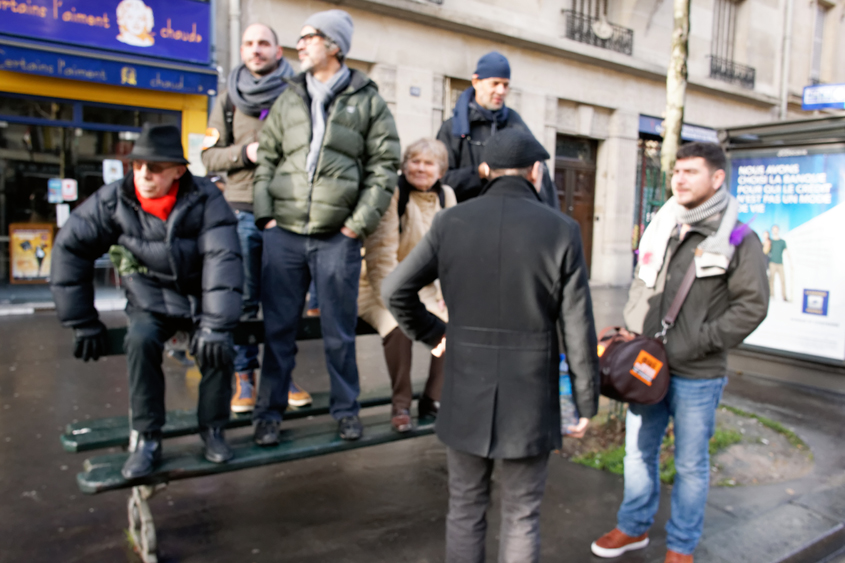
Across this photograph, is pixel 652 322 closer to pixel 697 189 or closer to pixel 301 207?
pixel 697 189

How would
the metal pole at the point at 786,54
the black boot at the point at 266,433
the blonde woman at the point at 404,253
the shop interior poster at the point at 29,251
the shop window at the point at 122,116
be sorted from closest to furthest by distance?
the black boot at the point at 266,433 → the blonde woman at the point at 404,253 → the shop window at the point at 122,116 → the shop interior poster at the point at 29,251 → the metal pole at the point at 786,54

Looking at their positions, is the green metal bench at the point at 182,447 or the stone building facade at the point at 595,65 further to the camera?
the stone building facade at the point at 595,65

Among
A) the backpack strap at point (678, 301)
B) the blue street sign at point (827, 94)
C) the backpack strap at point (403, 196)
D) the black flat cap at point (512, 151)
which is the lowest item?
the backpack strap at point (678, 301)

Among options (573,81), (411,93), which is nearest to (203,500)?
(411,93)

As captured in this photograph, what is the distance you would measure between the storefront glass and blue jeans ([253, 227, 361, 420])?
323 inches

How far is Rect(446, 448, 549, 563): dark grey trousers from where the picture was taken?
2.50 metres

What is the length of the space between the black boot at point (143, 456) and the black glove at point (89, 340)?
45 cm

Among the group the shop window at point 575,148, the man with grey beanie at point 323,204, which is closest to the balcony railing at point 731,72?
the shop window at point 575,148

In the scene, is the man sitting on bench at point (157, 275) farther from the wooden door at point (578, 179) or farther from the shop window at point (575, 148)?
the shop window at point (575, 148)

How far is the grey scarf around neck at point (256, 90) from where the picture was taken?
4.09 meters

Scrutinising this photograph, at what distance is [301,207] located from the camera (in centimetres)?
353

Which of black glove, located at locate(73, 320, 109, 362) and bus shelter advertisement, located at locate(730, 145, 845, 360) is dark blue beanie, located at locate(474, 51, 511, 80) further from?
bus shelter advertisement, located at locate(730, 145, 845, 360)

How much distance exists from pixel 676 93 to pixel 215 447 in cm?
431

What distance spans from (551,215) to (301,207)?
154 centimetres
